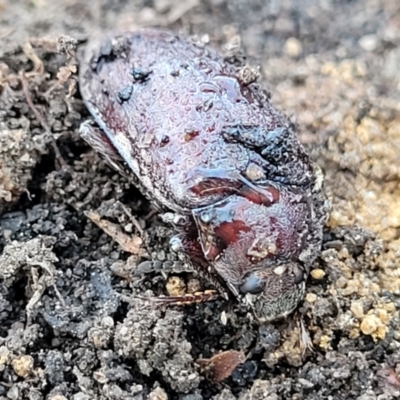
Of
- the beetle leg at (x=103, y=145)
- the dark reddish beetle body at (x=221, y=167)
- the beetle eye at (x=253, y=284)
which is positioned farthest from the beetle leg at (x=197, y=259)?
the beetle leg at (x=103, y=145)

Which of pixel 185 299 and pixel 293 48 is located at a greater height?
pixel 293 48

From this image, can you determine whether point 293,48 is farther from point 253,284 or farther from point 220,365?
point 220,365

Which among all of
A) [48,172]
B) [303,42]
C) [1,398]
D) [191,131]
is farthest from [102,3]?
[1,398]

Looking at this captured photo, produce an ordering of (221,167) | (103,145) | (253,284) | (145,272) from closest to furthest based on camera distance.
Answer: (253,284) → (221,167) → (145,272) → (103,145)

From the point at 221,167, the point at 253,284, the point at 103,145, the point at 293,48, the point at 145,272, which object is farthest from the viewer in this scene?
the point at 293,48

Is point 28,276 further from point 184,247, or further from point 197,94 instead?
point 197,94

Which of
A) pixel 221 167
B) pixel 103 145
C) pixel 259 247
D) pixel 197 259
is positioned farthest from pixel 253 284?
pixel 103 145

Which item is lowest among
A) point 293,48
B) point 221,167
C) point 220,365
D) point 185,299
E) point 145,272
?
point 220,365
